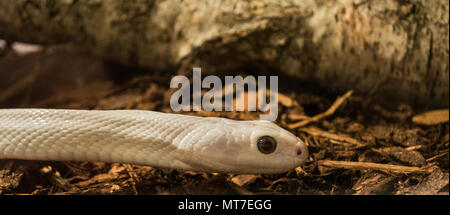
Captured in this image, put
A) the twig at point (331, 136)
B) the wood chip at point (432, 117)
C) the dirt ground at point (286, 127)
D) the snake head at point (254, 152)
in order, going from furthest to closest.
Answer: the wood chip at point (432, 117)
the twig at point (331, 136)
the snake head at point (254, 152)
the dirt ground at point (286, 127)

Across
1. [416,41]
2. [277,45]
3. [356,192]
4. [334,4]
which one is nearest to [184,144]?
[356,192]

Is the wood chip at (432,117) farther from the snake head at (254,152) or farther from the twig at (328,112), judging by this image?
the snake head at (254,152)

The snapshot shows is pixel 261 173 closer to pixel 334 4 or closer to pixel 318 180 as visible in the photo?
pixel 318 180

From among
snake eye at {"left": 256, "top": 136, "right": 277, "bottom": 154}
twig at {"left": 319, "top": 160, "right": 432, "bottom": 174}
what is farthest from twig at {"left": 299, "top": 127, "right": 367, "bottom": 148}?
snake eye at {"left": 256, "top": 136, "right": 277, "bottom": 154}

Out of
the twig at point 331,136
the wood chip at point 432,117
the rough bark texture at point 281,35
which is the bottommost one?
the twig at point 331,136

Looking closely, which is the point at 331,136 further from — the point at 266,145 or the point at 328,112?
the point at 266,145

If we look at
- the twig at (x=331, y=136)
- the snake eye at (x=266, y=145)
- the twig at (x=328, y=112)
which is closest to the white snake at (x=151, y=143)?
the snake eye at (x=266, y=145)
